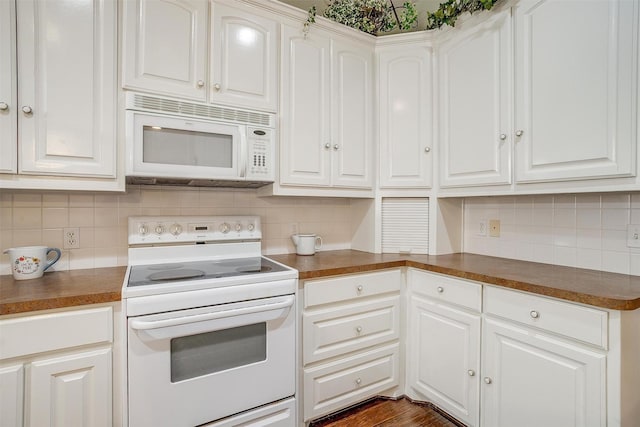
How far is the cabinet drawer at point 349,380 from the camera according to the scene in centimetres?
165

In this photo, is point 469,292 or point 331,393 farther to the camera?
point 331,393

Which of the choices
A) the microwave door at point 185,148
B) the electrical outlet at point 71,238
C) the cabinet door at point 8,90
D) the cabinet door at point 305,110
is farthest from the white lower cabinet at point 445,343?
the cabinet door at point 8,90

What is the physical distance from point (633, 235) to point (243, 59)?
2.09 meters

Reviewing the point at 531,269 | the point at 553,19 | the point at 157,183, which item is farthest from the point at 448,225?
the point at 157,183

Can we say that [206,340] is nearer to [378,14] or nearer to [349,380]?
[349,380]

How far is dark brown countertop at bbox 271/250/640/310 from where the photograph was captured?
46.1 inches

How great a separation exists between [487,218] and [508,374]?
1001 mm

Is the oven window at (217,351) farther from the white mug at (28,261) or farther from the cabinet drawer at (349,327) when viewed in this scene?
the white mug at (28,261)

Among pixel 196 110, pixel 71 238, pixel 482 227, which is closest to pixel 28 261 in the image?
pixel 71 238

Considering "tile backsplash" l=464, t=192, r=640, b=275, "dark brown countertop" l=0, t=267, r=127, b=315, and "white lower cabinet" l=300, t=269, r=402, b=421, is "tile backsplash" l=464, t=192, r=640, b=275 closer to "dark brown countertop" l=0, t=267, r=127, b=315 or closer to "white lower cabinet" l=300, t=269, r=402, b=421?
"white lower cabinet" l=300, t=269, r=402, b=421

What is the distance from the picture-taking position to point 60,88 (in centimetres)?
135

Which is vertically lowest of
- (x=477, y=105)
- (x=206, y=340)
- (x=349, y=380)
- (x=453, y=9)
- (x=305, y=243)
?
(x=349, y=380)

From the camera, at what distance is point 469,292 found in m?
1.58

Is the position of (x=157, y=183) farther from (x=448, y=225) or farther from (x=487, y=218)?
(x=487, y=218)
